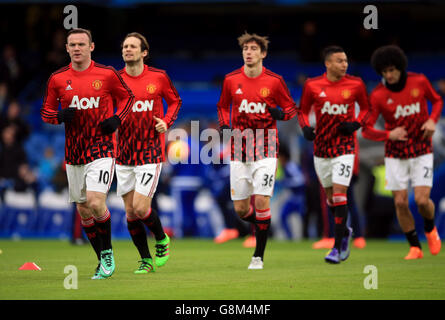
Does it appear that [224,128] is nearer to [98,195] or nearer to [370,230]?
[98,195]

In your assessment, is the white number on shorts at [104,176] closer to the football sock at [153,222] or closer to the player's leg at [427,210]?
the football sock at [153,222]

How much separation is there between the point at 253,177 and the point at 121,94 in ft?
7.08

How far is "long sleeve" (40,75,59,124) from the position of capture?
9000 millimetres

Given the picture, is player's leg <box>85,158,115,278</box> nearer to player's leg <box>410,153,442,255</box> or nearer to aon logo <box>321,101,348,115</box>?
aon logo <box>321,101,348,115</box>

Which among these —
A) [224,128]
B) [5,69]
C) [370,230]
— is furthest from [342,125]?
[5,69]

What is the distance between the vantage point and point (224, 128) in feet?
34.3

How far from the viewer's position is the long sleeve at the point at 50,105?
9.00m

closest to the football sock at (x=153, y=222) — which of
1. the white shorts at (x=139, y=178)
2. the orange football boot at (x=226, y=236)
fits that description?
the white shorts at (x=139, y=178)

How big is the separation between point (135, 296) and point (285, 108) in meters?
4.02

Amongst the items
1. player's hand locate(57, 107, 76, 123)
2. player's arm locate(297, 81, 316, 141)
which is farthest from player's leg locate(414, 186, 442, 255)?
player's hand locate(57, 107, 76, 123)

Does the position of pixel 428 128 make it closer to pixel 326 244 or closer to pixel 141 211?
pixel 326 244

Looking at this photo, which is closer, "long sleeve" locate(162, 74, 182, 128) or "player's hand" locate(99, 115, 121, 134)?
"player's hand" locate(99, 115, 121, 134)

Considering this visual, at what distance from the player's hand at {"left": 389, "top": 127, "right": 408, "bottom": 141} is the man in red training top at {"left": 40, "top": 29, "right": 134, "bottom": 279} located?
13.7ft

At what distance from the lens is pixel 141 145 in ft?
31.8
